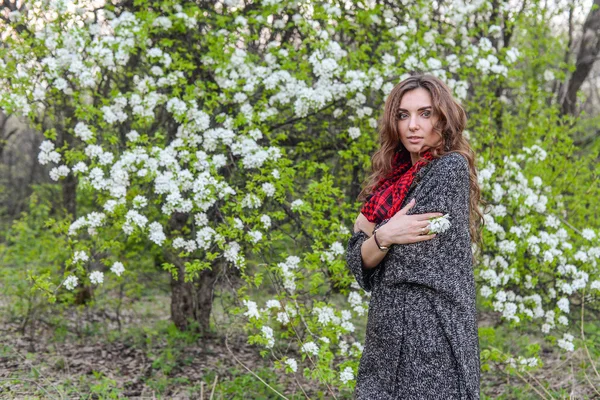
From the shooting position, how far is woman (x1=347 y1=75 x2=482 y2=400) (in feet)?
6.84

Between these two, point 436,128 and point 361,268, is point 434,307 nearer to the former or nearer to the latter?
point 361,268

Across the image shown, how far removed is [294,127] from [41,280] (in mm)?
2340

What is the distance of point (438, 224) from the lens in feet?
6.71

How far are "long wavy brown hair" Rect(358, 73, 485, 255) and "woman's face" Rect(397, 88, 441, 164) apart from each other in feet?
0.06

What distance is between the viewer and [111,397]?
173 inches

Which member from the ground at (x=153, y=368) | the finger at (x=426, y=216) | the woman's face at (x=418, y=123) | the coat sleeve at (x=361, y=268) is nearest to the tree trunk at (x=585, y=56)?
the ground at (x=153, y=368)

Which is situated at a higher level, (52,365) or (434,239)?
(434,239)

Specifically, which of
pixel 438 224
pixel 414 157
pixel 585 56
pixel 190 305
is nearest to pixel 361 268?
pixel 438 224

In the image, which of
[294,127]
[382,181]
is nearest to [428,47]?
[294,127]

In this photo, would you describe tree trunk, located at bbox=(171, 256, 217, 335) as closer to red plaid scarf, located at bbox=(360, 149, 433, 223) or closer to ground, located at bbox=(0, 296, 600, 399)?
ground, located at bbox=(0, 296, 600, 399)

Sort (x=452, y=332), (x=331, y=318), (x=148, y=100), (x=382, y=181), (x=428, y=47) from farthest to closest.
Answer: (x=428, y=47) → (x=148, y=100) → (x=331, y=318) → (x=382, y=181) → (x=452, y=332)

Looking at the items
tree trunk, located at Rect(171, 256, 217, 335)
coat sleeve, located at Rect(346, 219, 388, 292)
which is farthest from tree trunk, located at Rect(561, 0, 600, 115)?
coat sleeve, located at Rect(346, 219, 388, 292)

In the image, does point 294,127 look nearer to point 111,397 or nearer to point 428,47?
point 428,47

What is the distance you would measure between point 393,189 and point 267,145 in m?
2.49
